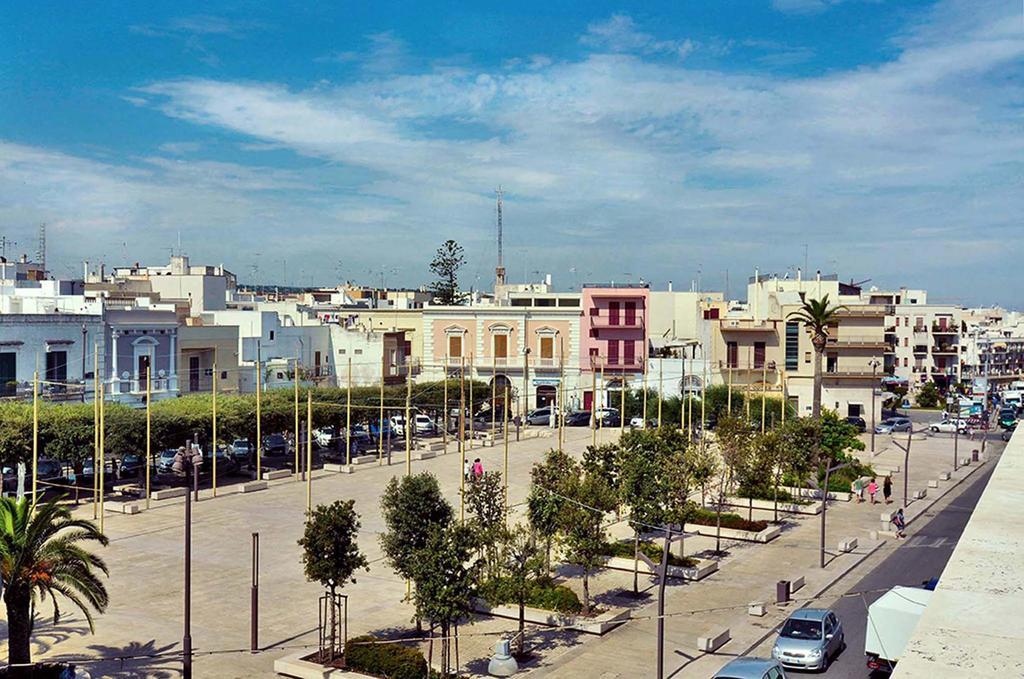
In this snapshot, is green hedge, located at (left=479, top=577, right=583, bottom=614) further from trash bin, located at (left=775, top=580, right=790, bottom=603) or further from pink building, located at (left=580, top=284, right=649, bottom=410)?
pink building, located at (left=580, top=284, right=649, bottom=410)

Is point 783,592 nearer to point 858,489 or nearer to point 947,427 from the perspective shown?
point 858,489

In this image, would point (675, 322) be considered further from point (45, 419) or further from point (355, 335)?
point (45, 419)

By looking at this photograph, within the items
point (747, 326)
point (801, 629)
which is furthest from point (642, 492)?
point (747, 326)

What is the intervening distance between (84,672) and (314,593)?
6.92 meters

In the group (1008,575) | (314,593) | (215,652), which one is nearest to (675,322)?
(314,593)

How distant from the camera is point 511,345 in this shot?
235ft

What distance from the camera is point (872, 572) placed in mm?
28875

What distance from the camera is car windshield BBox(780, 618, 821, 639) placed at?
20391mm

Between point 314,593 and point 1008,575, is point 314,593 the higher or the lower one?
the lower one

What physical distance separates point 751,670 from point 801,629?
343 centimetres

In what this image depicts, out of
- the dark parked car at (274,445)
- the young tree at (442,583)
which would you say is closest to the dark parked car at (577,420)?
the dark parked car at (274,445)

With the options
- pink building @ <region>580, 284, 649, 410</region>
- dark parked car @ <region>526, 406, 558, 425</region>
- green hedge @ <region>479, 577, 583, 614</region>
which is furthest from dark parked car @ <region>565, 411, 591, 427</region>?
green hedge @ <region>479, 577, 583, 614</region>

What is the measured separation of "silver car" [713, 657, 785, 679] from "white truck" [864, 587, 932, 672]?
80.1 inches

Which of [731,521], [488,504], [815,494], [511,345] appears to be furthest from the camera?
[511,345]
